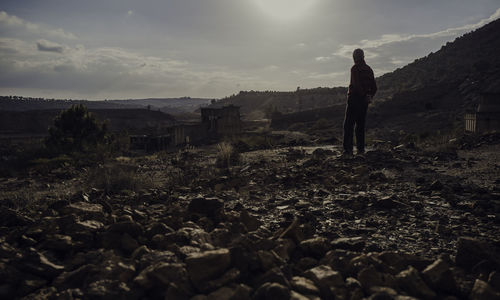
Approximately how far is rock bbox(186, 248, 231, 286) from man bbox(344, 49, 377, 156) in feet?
18.1

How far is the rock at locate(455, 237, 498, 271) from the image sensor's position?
6.71 ft

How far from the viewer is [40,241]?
2.35m

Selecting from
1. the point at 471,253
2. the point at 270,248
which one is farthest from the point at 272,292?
the point at 471,253

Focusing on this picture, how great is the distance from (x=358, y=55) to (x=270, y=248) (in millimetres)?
5694

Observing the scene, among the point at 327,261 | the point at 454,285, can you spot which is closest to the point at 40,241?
the point at 327,261

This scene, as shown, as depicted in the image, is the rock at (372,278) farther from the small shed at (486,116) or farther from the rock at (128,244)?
the small shed at (486,116)

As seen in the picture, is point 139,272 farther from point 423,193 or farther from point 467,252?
point 423,193

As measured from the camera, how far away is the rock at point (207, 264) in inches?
70.7

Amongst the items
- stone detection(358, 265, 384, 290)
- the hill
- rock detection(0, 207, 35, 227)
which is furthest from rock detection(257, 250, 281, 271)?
the hill

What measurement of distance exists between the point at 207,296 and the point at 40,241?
1.47m

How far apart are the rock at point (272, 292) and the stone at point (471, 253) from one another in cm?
125

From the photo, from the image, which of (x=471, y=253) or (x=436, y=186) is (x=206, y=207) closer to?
(x=471, y=253)

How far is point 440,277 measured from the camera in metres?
1.76

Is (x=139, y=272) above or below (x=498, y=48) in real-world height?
below
